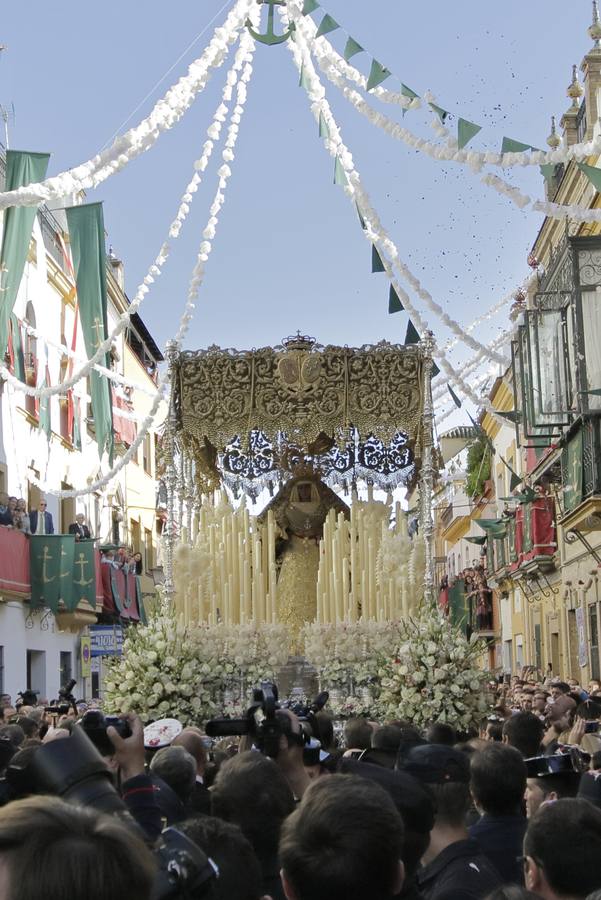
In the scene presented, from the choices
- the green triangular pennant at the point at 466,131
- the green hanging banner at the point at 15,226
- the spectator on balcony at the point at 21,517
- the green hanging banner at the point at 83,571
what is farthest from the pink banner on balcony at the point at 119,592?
the green triangular pennant at the point at 466,131

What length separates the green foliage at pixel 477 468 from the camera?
1623 inches

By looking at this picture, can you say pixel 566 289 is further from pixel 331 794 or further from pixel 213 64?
pixel 331 794

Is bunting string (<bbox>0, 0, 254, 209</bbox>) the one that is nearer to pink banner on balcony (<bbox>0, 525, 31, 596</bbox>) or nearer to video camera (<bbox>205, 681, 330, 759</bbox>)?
video camera (<bbox>205, 681, 330, 759</bbox>)

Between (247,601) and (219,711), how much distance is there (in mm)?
1114

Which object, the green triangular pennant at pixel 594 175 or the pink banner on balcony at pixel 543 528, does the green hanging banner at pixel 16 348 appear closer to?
the pink banner on balcony at pixel 543 528

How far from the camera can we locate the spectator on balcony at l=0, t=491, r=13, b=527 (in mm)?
22141

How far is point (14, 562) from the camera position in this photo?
73.9ft

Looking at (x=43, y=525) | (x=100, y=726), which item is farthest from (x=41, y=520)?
(x=100, y=726)

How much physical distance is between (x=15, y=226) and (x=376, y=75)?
18.4 ft

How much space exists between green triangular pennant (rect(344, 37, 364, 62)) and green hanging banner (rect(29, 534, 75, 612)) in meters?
15.2

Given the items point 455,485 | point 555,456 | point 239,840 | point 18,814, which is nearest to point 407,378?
point 239,840

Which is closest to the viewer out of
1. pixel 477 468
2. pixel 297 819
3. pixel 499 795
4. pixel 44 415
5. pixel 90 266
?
pixel 297 819

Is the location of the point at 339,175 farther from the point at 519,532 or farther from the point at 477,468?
the point at 477,468

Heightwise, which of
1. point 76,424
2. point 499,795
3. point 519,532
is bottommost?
point 499,795
